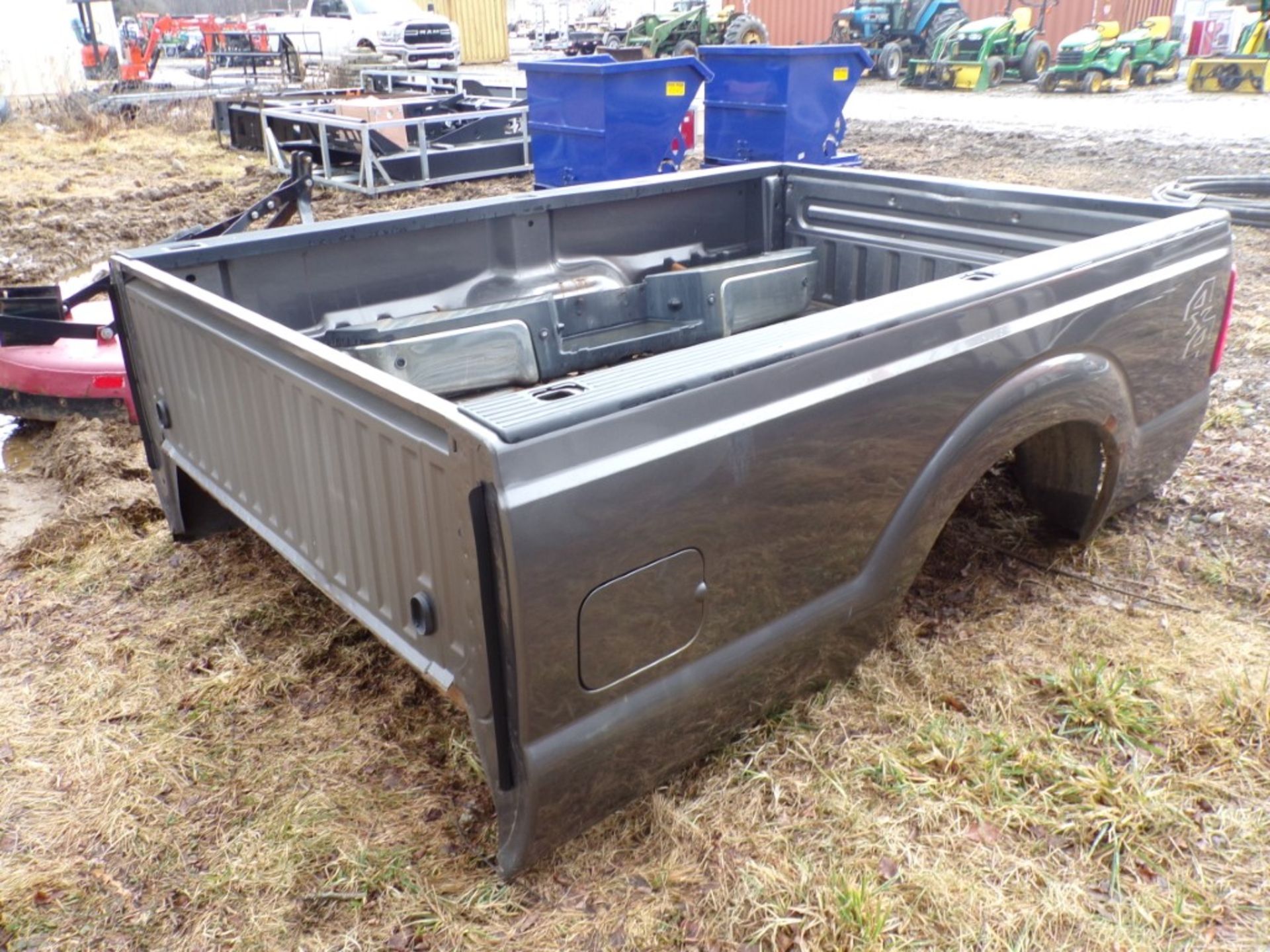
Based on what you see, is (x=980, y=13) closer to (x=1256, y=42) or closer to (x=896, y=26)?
(x=896, y=26)

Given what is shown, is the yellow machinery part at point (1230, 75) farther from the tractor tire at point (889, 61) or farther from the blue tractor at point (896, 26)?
the tractor tire at point (889, 61)

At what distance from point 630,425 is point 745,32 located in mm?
21764

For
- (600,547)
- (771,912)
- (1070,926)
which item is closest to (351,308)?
(600,547)

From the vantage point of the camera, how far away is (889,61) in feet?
78.4

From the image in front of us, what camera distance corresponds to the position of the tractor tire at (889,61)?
23766 millimetres

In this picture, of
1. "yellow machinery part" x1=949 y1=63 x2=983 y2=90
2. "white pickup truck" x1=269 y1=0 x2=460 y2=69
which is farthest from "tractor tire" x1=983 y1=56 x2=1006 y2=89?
"white pickup truck" x1=269 y1=0 x2=460 y2=69

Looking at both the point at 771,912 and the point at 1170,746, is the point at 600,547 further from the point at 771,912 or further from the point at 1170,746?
the point at 1170,746

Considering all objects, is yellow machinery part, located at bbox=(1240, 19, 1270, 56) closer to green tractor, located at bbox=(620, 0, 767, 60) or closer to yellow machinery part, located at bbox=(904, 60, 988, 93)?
yellow machinery part, located at bbox=(904, 60, 988, 93)

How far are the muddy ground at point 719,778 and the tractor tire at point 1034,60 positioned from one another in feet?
67.6

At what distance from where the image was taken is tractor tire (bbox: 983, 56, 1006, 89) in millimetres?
21016

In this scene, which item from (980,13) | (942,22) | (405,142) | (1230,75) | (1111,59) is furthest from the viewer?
(980,13)

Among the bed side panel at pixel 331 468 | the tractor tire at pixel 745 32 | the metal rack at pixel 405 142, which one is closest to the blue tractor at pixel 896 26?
the tractor tire at pixel 745 32

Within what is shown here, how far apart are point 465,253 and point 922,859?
2557 mm

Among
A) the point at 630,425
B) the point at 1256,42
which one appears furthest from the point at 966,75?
the point at 630,425
